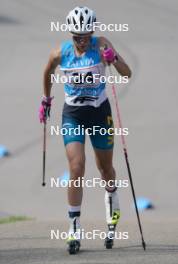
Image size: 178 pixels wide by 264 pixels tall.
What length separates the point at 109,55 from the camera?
8.01m

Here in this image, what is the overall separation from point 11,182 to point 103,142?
272 inches

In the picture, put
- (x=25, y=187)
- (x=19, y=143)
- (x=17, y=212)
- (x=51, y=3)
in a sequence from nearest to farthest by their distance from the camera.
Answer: (x=17, y=212) → (x=25, y=187) → (x=19, y=143) → (x=51, y=3)

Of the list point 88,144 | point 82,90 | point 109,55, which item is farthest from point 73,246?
point 88,144

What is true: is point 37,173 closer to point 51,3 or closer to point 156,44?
point 156,44

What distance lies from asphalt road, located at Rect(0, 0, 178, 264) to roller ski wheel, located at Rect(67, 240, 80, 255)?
8cm

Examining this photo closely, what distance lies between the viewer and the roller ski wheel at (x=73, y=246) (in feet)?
26.8

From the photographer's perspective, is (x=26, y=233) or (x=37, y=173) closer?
(x=26, y=233)

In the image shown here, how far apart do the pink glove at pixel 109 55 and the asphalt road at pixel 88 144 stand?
1.60 m

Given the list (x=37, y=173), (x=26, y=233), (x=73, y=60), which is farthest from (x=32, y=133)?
(x=73, y=60)

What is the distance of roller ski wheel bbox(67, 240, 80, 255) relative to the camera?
8.16 metres

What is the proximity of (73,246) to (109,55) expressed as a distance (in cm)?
160

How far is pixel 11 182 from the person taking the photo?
15148 millimetres

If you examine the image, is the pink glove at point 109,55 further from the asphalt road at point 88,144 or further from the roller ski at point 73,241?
the asphalt road at point 88,144

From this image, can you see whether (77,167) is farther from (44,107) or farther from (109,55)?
(109,55)
